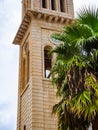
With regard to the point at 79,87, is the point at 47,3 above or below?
above

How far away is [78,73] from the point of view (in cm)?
1338

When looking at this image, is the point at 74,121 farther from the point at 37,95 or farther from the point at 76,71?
the point at 37,95

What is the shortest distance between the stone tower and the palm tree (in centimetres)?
953

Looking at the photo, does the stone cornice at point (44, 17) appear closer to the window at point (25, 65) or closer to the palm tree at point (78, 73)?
the window at point (25, 65)

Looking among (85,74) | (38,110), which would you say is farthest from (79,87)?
(38,110)

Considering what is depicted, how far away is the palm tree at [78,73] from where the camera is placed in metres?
12.5

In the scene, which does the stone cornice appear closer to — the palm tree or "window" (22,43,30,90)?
"window" (22,43,30,90)

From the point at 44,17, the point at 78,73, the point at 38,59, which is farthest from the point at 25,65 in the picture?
the point at 78,73

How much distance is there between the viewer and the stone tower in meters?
25.1

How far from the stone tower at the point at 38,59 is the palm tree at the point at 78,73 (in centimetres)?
953

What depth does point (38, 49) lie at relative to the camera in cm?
2798

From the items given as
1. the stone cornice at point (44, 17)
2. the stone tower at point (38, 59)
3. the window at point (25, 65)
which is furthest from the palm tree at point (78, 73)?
the window at point (25, 65)

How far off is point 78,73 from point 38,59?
46.9 ft

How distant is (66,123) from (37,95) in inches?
499
